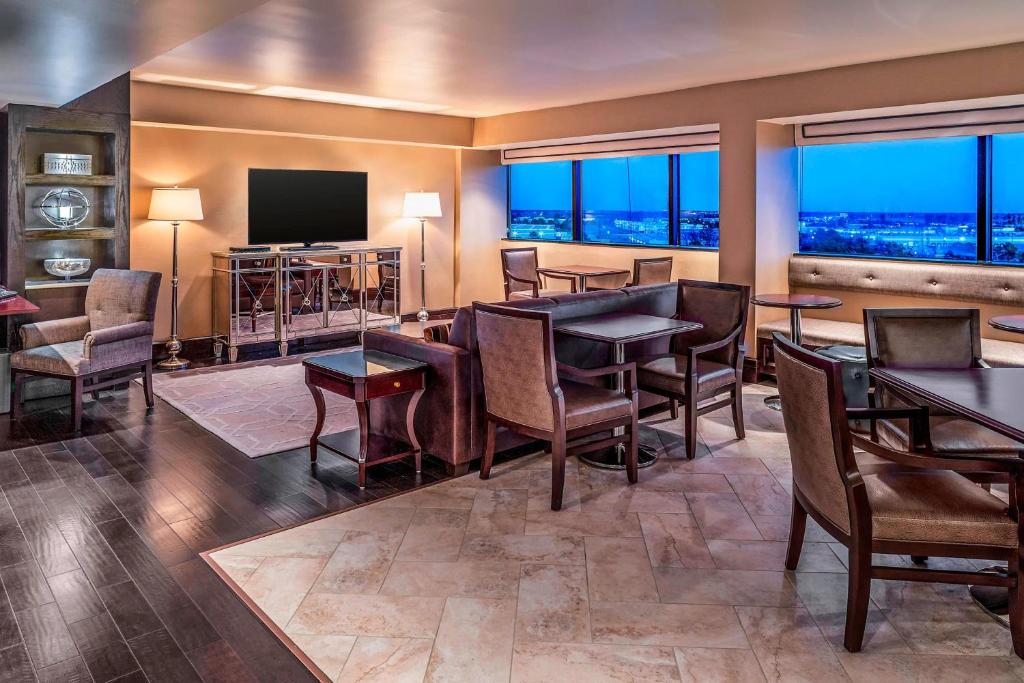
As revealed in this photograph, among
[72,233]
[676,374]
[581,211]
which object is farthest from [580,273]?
[72,233]

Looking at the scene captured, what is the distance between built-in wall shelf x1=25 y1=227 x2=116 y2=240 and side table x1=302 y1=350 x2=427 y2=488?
2751 mm

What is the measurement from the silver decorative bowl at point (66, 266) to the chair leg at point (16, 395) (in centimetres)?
93

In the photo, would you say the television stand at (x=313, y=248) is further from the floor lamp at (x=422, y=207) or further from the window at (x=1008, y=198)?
the window at (x=1008, y=198)

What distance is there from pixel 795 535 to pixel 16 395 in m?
4.86

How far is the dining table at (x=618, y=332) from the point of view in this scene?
154 inches

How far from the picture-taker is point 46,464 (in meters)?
4.21

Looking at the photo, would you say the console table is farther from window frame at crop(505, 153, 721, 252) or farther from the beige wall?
window frame at crop(505, 153, 721, 252)

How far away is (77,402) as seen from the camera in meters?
4.87

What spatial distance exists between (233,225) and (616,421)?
16.7 ft

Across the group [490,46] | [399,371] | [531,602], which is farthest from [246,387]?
[531,602]

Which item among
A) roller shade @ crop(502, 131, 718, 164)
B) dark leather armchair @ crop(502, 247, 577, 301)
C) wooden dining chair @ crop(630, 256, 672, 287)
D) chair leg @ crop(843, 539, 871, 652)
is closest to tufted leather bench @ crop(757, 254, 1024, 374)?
wooden dining chair @ crop(630, 256, 672, 287)

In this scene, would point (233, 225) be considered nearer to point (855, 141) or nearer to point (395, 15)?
point (395, 15)

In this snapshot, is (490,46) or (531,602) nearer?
(531,602)

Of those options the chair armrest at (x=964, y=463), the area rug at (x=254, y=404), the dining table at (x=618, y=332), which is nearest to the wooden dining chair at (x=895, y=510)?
the chair armrest at (x=964, y=463)
